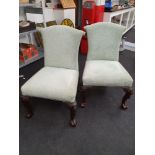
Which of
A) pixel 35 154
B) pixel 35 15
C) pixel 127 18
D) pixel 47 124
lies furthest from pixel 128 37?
pixel 35 154

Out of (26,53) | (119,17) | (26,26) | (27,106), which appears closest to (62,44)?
(27,106)

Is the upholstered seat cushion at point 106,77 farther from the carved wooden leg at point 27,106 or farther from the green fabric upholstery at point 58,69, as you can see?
the carved wooden leg at point 27,106

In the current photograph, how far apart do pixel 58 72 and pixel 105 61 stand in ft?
2.00

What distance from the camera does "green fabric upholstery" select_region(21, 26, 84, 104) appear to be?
131 cm

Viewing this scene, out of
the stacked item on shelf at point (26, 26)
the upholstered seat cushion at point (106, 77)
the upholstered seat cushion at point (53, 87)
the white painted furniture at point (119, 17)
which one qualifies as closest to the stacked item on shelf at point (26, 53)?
the stacked item on shelf at point (26, 26)

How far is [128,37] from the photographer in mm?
4418

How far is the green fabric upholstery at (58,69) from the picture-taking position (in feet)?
4.30

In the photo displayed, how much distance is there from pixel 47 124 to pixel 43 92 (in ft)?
1.33

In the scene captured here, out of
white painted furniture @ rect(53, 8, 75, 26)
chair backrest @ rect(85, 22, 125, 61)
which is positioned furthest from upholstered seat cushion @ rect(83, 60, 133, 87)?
Answer: white painted furniture @ rect(53, 8, 75, 26)

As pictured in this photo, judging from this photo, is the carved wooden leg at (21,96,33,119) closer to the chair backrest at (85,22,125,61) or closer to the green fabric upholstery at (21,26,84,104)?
the green fabric upholstery at (21,26,84,104)

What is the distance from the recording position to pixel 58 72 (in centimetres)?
152
